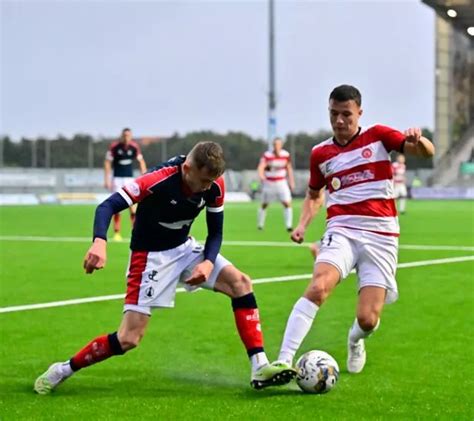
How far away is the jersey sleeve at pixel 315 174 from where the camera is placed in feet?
25.3

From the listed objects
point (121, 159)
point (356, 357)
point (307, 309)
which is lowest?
point (356, 357)

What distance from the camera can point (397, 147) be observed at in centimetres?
733

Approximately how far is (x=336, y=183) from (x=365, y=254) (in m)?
0.60

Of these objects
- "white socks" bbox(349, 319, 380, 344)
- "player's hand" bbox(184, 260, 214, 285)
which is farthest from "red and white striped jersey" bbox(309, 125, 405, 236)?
"player's hand" bbox(184, 260, 214, 285)

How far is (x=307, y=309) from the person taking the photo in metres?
7.04

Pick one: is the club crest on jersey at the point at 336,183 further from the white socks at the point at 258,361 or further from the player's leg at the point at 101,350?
the player's leg at the point at 101,350

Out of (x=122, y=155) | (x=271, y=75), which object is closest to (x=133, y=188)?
(x=122, y=155)

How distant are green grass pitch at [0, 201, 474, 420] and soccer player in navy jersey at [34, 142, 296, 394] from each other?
0.66 feet

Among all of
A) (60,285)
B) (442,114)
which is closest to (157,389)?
(60,285)

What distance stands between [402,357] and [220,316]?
9.29ft

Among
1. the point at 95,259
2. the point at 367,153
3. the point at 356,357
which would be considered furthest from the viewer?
the point at 356,357

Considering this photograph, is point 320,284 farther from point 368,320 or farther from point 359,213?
point 359,213

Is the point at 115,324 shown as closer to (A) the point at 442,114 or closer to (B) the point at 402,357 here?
(B) the point at 402,357

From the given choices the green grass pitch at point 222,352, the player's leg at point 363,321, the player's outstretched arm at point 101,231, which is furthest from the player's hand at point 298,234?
the player's outstretched arm at point 101,231
